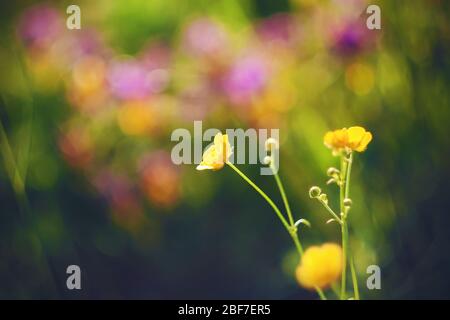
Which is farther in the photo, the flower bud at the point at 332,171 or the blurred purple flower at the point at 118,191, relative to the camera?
the blurred purple flower at the point at 118,191

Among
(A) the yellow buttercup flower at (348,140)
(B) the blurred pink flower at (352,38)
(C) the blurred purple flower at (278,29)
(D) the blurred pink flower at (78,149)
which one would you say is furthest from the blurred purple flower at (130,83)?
(A) the yellow buttercup flower at (348,140)

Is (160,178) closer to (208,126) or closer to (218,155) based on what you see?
(208,126)

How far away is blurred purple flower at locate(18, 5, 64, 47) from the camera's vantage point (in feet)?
4.00

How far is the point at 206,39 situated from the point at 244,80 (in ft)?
0.37

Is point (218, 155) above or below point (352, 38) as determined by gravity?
below

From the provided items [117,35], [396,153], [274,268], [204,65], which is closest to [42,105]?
[117,35]

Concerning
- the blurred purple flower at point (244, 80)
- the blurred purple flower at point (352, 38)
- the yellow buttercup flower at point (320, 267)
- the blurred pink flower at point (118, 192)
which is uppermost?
the blurred purple flower at point (352, 38)

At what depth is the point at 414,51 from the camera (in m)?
1.12

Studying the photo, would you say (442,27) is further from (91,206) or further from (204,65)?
(91,206)

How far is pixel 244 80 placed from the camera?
111 cm

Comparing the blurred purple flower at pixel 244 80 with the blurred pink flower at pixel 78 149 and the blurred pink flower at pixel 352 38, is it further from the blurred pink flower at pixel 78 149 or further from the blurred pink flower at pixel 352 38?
the blurred pink flower at pixel 78 149

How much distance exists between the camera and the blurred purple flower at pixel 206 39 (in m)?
1.15

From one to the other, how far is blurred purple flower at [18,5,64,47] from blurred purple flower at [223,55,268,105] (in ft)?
1.16

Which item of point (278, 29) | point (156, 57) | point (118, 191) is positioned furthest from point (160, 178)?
point (278, 29)
